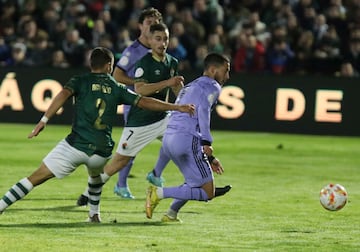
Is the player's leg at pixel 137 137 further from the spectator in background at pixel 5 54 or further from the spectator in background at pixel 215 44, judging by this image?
the spectator in background at pixel 5 54

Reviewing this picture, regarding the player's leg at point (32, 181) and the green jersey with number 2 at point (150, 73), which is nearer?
the player's leg at point (32, 181)

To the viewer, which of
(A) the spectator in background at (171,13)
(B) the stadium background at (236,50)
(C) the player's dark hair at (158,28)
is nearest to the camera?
(C) the player's dark hair at (158,28)

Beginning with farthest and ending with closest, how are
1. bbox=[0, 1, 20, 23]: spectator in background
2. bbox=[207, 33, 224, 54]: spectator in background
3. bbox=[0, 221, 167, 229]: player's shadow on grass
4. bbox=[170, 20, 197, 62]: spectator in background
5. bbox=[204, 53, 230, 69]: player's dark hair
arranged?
bbox=[0, 1, 20, 23]: spectator in background
bbox=[170, 20, 197, 62]: spectator in background
bbox=[207, 33, 224, 54]: spectator in background
bbox=[204, 53, 230, 69]: player's dark hair
bbox=[0, 221, 167, 229]: player's shadow on grass

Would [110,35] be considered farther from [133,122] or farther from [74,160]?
[74,160]

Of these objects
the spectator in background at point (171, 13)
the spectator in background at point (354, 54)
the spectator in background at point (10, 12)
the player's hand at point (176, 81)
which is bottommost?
the spectator in background at point (354, 54)

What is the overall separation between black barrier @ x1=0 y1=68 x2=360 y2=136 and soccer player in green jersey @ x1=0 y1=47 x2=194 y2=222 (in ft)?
43.7

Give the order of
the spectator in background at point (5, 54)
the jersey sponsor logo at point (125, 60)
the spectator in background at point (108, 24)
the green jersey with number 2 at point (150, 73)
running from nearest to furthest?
1. the green jersey with number 2 at point (150, 73)
2. the jersey sponsor logo at point (125, 60)
3. the spectator in background at point (5, 54)
4. the spectator in background at point (108, 24)

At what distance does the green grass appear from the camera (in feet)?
35.8

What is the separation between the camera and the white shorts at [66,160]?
38.3 ft

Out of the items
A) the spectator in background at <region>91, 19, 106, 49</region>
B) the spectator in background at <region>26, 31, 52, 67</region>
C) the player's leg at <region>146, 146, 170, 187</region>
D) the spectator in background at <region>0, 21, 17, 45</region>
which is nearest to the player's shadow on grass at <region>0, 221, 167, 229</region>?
the player's leg at <region>146, 146, 170, 187</region>

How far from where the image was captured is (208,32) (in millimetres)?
28109

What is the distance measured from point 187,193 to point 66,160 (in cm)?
128

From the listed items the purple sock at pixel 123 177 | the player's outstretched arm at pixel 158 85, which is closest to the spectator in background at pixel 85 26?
the purple sock at pixel 123 177

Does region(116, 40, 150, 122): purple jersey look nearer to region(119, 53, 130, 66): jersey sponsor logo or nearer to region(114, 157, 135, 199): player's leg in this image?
region(119, 53, 130, 66): jersey sponsor logo
